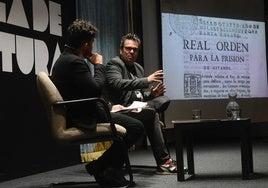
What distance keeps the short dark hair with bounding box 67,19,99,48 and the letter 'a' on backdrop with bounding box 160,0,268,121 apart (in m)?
3.16

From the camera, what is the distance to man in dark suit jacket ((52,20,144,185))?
109 inches

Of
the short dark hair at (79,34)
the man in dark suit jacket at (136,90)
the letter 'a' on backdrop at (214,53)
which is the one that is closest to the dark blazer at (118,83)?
the man in dark suit jacket at (136,90)

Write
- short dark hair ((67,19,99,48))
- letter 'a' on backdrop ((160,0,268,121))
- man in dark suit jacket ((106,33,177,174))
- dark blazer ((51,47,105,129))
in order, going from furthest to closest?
letter 'a' on backdrop ((160,0,268,121)) < man in dark suit jacket ((106,33,177,174)) < short dark hair ((67,19,99,48)) < dark blazer ((51,47,105,129))

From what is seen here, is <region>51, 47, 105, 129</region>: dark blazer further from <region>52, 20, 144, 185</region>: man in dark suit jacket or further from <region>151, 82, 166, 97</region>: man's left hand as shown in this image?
<region>151, 82, 166, 97</region>: man's left hand

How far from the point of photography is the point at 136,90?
3711 millimetres

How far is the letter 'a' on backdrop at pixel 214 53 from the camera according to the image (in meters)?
6.09

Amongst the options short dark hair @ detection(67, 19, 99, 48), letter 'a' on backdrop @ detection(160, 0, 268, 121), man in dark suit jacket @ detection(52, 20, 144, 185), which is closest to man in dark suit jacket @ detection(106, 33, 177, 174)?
man in dark suit jacket @ detection(52, 20, 144, 185)

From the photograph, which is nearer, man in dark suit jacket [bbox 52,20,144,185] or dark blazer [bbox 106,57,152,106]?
man in dark suit jacket [bbox 52,20,144,185]

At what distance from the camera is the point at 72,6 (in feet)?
14.9

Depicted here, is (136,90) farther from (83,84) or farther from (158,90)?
(83,84)

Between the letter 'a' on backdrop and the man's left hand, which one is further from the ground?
the letter 'a' on backdrop

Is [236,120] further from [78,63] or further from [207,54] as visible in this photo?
[207,54]

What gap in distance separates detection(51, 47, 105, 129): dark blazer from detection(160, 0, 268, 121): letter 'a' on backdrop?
3.29 m

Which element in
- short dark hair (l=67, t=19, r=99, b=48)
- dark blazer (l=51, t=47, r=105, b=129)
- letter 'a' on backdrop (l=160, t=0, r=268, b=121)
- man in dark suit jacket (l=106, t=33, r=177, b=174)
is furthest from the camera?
letter 'a' on backdrop (l=160, t=0, r=268, b=121)
